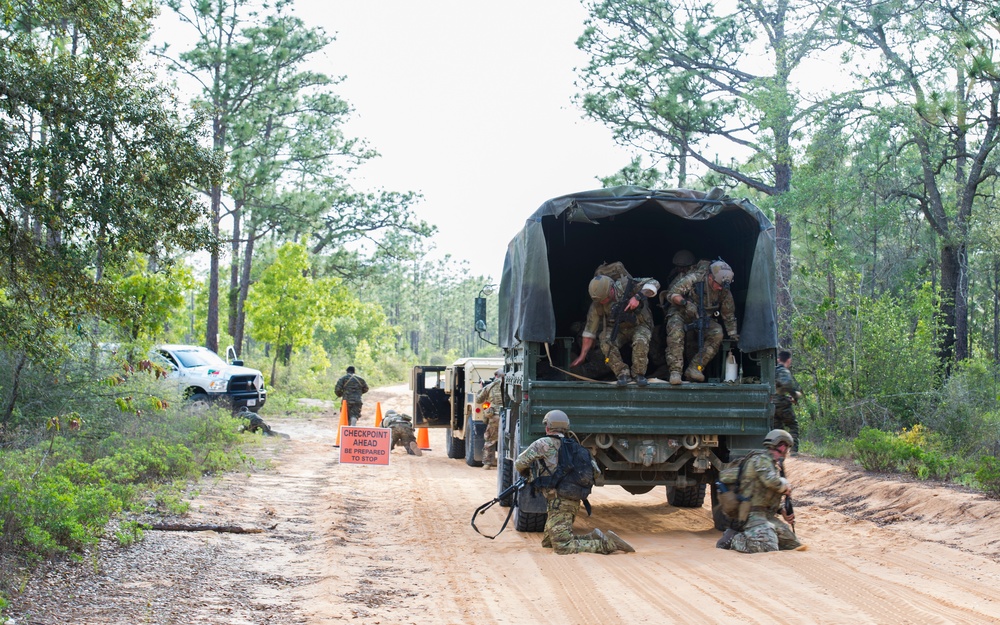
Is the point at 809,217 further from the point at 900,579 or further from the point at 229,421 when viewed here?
the point at 900,579

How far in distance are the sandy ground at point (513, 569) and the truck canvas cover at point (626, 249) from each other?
2.20 meters

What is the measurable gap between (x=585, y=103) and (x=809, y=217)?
20.6 ft

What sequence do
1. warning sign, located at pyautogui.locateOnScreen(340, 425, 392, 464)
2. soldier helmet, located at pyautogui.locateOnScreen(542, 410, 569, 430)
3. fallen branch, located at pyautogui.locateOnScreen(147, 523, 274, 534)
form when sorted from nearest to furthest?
soldier helmet, located at pyautogui.locateOnScreen(542, 410, 569, 430)
fallen branch, located at pyautogui.locateOnScreen(147, 523, 274, 534)
warning sign, located at pyautogui.locateOnScreen(340, 425, 392, 464)

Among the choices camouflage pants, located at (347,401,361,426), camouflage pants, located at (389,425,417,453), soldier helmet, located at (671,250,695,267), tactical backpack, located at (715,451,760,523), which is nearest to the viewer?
tactical backpack, located at (715,451,760,523)

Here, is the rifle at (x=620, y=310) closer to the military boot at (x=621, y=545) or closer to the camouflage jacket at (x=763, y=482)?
the camouflage jacket at (x=763, y=482)

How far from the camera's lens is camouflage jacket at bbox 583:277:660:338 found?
31.6 feet

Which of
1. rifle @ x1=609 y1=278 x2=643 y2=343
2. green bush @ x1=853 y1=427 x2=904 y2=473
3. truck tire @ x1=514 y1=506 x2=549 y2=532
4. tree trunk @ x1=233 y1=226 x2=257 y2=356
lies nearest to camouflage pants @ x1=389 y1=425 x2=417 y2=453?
green bush @ x1=853 y1=427 x2=904 y2=473

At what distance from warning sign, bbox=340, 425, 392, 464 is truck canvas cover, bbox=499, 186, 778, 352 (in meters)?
3.71

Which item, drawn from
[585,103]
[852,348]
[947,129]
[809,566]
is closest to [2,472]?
[809,566]

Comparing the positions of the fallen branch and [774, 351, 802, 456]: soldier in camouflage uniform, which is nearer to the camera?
the fallen branch

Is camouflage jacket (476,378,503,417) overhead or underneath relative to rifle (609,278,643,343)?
underneath

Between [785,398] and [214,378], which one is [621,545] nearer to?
[785,398]

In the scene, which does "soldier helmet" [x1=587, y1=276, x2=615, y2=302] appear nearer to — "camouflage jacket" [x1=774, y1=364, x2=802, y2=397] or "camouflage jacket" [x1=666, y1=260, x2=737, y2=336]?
"camouflage jacket" [x1=666, y1=260, x2=737, y2=336]

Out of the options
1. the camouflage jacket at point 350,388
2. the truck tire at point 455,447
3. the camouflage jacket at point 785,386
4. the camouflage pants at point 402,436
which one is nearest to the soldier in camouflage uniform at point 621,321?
the camouflage jacket at point 785,386
